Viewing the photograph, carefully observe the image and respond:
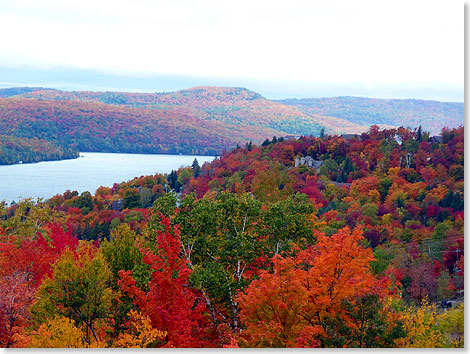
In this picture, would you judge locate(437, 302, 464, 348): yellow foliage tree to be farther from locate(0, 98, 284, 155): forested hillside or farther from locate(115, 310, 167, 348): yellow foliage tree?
locate(0, 98, 284, 155): forested hillside

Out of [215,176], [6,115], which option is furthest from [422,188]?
[6,115]

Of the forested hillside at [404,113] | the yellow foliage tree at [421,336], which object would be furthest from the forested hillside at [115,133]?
the yellow foliage tree at [421,336]

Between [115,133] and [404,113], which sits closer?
[404,113]

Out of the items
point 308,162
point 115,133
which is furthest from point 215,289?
point 115,133

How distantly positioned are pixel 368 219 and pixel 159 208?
40728 millimetres

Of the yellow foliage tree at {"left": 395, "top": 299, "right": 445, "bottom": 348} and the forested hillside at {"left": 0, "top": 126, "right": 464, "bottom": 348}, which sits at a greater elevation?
the forested hillside at {"left": 0, "top": 126, "right": 464, "bottom": 348}

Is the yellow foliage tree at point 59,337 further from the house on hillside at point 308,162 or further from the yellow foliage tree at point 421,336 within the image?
the house on hillside at point 308,162

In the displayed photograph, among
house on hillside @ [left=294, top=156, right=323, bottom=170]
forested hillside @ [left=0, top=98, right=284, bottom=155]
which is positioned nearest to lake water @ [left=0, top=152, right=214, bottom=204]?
house on hillside @ [left=294, top=156, right=323, bottom=170]

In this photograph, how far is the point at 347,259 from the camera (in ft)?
45.7

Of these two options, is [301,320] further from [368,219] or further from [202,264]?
[368,219]

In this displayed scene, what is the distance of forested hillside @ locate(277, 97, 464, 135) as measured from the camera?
243 ft

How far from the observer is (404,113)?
388 feet

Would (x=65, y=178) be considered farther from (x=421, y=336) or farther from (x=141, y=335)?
(x=421, y=336)

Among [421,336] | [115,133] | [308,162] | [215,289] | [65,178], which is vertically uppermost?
[215,289]
